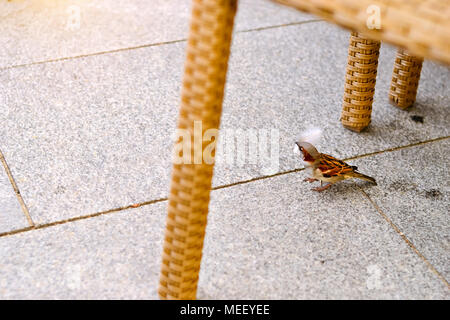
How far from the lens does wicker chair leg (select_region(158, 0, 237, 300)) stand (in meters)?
1.11

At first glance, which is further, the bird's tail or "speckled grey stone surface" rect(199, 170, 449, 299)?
the bird's tail

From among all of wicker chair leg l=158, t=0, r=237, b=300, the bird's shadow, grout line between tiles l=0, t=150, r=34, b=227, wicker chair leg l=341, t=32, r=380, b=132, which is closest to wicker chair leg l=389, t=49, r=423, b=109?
wicker chair leg l=341, t=32, r=380, b=132

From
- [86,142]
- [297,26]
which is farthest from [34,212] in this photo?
[297,26]

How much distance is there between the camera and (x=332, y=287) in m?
1.54

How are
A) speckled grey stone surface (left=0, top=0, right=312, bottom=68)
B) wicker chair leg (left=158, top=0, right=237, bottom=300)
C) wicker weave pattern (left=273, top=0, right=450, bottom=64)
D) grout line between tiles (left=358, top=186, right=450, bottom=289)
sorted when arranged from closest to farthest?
wicker weave pattern (left=273, top=0, right=450, bottom=64)
wicker chair leg (left=158, top=0, right=237, bottom=300)
grout line between tiles (left=358, top=186, right=450, bottom=289)
speckled grey stone surface (left=0, top=0, right=312, bottom=68)

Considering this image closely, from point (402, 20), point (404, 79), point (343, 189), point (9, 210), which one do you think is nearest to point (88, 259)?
point (9, 210)

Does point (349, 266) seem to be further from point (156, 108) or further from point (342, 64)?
point (342, 64)

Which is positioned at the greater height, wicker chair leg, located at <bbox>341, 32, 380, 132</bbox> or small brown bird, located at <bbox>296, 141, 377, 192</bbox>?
wicker chair leg, located at <bbox>341, 32, 380, 132</bbox>

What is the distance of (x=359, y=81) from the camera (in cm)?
198

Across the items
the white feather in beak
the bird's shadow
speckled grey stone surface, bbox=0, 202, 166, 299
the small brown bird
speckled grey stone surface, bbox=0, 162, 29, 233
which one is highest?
the small brown bird

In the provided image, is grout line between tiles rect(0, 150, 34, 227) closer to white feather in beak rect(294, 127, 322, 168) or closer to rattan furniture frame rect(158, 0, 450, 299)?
rattan furniture frame rect(158, 0, 450, 299)

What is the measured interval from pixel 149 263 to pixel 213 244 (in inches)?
7.7
